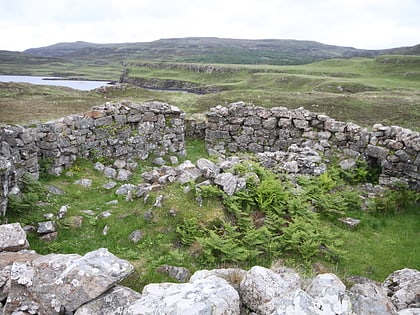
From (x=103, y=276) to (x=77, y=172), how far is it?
11.6m

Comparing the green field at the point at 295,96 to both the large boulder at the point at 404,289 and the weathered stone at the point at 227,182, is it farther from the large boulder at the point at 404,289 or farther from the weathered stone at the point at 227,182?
the large boulder at the point at 404,289

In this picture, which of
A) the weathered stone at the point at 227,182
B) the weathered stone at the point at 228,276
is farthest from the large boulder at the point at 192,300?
the weathered stone at the point at 227,182

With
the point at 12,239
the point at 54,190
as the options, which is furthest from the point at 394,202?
the point at 12,239

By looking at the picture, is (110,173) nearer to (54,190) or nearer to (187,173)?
(54,190)

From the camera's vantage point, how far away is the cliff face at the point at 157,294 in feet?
17.2

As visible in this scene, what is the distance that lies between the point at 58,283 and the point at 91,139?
1344 centimetres

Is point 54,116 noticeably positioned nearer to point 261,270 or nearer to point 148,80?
point 261,270

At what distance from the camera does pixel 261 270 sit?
6195 mm

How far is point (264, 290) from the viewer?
5.80 meters

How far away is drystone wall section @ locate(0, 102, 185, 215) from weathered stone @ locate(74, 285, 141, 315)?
21.4ft

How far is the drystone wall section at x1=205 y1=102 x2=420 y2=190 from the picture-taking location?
17.0m

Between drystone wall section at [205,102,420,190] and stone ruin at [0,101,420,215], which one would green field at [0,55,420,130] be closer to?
drystone wall section at [205,102,420,190]

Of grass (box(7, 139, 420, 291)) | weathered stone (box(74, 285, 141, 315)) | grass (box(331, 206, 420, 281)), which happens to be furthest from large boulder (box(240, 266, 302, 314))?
grass (box(331, 206, 420, 281))

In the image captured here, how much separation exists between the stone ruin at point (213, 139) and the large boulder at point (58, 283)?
5.60 m
